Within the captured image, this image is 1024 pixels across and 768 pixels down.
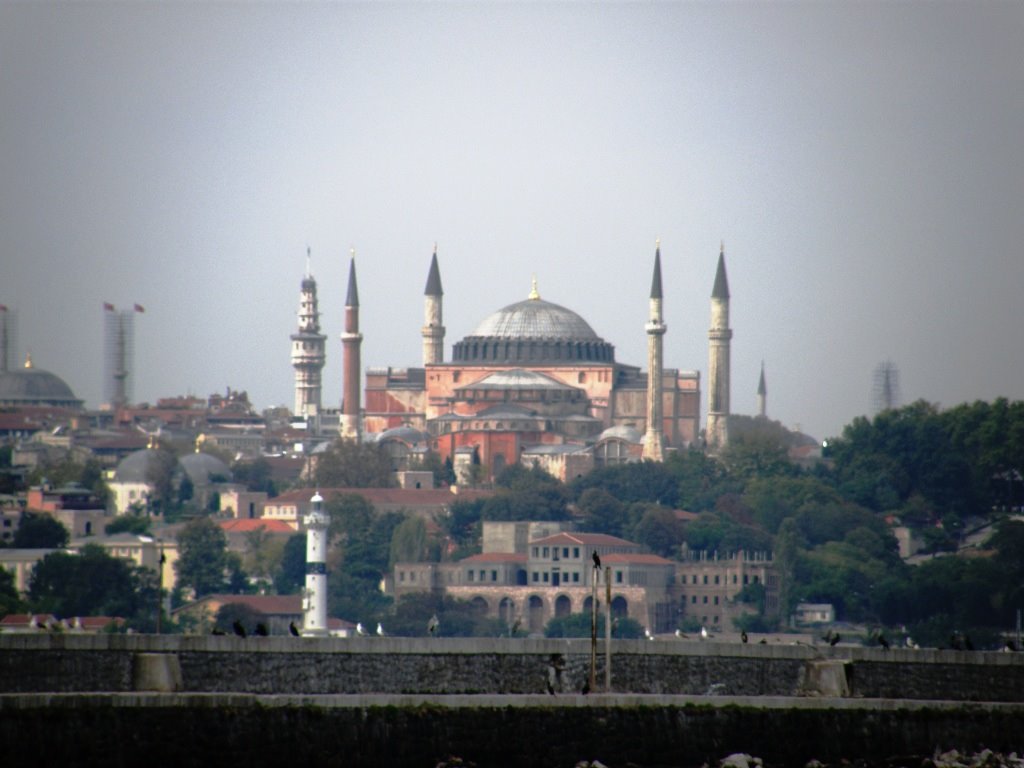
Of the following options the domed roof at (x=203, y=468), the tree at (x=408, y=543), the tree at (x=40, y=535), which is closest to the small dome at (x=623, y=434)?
the domed roof at (x=203, y=468)

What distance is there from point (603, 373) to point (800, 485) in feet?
93.4

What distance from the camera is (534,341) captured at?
165m

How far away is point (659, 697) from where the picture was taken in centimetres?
3703

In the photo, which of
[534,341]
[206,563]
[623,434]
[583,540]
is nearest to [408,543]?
[583,540]

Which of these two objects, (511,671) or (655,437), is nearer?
(511,671)

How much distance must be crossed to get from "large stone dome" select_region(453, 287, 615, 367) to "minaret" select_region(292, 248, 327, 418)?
16.1 metres

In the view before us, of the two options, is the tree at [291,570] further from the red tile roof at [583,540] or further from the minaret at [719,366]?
the minaret at [719,366]

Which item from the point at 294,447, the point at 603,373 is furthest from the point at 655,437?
the point at 294,447

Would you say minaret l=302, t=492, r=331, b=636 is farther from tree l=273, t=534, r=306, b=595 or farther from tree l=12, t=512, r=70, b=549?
tree l=12, t=512, r=70, b=549

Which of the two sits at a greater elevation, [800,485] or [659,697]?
[800,485]

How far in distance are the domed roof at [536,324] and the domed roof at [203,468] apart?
15040 mm

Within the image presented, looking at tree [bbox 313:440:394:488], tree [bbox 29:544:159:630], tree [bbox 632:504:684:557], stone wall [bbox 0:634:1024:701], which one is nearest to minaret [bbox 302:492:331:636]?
tree [bbox 29:544:159:630]

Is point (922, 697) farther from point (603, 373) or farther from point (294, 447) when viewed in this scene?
point (294, 447)

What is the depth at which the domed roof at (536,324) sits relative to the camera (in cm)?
16575
